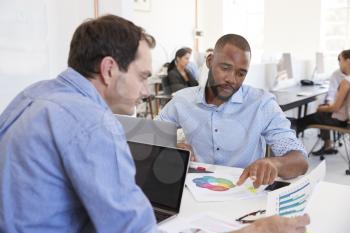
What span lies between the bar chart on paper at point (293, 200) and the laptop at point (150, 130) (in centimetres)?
54

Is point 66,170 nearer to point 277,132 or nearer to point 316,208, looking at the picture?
point 316,208

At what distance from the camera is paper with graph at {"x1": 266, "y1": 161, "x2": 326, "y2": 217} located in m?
1.04

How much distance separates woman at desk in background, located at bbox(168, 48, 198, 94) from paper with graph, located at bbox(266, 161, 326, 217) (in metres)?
4.46

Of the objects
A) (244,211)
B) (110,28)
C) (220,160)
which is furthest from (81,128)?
(220,160)

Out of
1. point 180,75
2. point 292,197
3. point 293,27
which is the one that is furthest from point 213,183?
point 293,27

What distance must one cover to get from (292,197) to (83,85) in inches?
24.8

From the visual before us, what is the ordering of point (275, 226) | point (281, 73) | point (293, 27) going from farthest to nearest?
point (293, 27)
point (281, 73)
point (275, 226)

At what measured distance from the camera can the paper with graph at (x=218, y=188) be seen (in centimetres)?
134

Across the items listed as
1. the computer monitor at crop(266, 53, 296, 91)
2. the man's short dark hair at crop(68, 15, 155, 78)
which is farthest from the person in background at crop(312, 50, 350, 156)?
the man's short dark hair at crop(68, 15, 155, 78)

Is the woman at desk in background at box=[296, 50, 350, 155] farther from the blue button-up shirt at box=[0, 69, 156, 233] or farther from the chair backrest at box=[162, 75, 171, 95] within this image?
the blue button-up shirt at box=[0, 69, 156, 233]

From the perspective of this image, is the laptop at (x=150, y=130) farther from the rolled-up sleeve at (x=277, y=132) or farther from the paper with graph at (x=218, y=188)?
the rolled-up sleeve at (x=277, y=132)

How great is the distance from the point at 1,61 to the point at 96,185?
6.43ft

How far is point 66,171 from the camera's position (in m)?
0.71

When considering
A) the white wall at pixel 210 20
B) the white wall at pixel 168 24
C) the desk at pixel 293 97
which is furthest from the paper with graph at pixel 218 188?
the white wall at pixel 210 20
